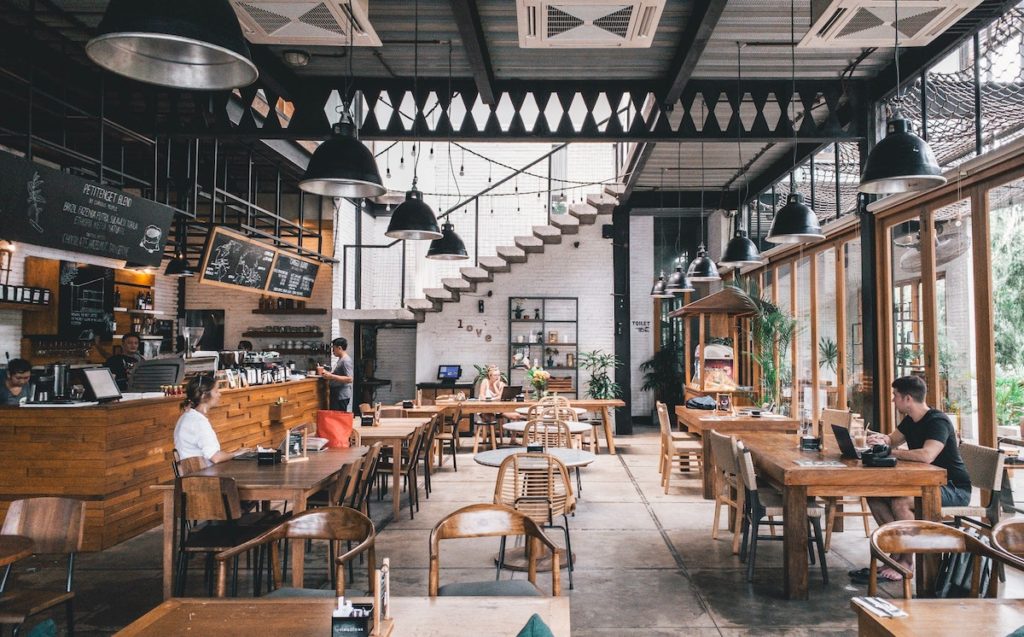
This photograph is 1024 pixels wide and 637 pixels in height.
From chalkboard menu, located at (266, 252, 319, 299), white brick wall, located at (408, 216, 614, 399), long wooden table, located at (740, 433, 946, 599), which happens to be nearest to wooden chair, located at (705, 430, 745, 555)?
long wooden table, located at (740, 433, 946, 599)

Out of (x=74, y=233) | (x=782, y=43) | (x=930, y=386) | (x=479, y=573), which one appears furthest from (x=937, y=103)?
(x=74, y=233)

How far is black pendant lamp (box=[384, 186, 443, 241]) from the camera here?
583cm

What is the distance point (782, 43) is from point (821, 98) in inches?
78.2

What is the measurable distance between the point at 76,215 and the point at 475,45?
12.0 ft

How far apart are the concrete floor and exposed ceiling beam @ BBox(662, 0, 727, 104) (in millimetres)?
3813

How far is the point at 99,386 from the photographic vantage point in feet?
18.1

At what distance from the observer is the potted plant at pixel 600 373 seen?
12.0 meters

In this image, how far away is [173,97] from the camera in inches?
241

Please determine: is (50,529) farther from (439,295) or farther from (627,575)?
(439,295)

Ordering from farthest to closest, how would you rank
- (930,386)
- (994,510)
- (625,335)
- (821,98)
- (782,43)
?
(625,335), (821,98), (930,386), (782,43), (994,510)

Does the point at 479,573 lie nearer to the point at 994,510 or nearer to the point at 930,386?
the point at 994,510

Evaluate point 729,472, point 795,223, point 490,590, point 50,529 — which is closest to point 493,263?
point 795,223

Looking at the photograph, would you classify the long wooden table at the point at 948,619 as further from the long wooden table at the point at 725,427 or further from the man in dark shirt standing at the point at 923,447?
the long wooden table at the point at 725,427

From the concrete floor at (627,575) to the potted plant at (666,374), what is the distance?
632cm
